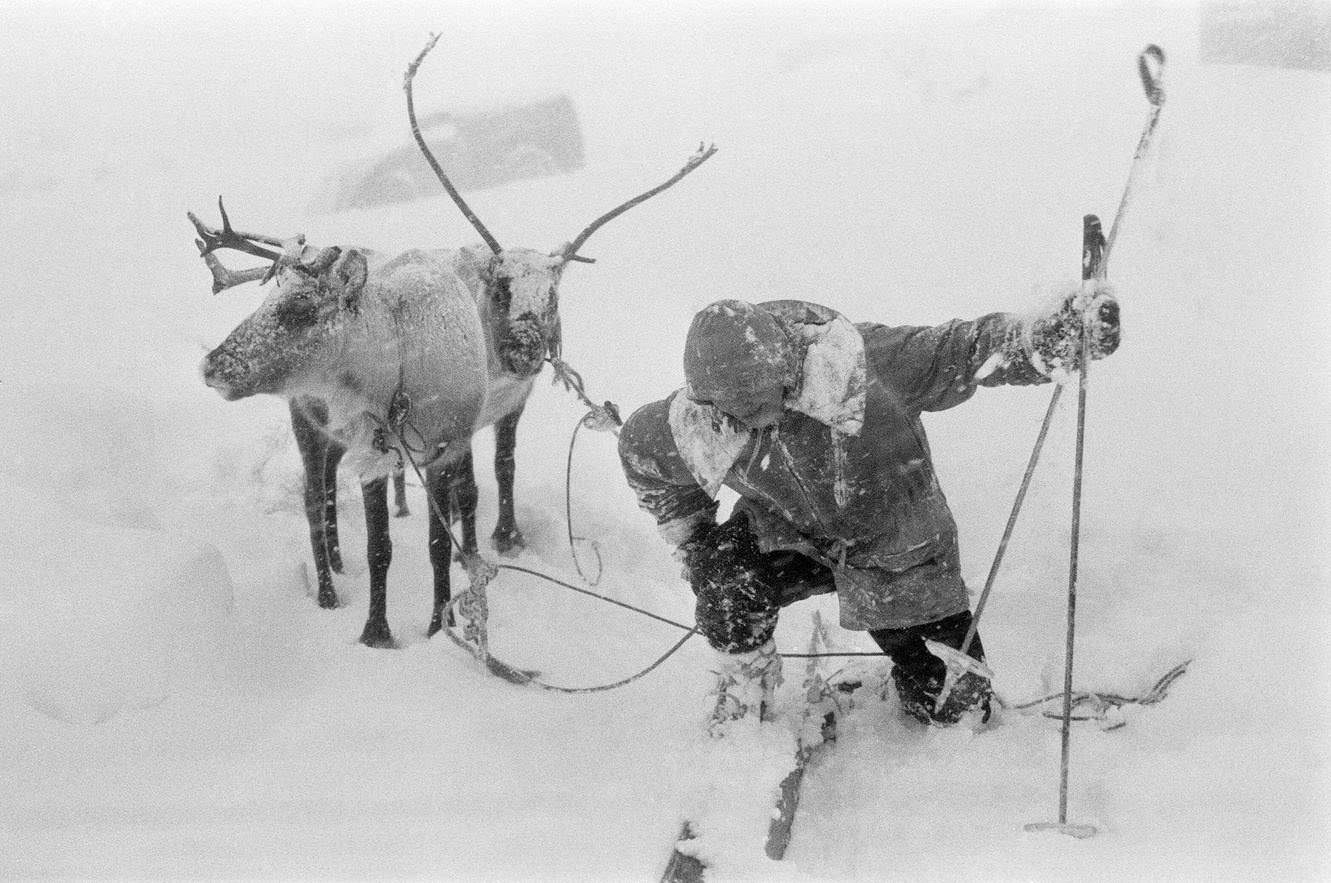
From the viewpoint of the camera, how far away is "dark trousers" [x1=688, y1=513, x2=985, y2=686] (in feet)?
8.27

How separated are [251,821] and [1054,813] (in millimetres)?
1844

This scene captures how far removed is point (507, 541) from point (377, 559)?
0.96m

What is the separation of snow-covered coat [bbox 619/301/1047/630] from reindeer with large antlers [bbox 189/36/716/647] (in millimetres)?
1052

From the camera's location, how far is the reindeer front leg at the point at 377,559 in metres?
3.38

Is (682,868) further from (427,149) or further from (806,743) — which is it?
(427,149)

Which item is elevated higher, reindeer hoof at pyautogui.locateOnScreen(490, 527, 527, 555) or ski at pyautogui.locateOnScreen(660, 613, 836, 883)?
ski at pyautogui.locateOnScreen(660, 613, 836, 883)

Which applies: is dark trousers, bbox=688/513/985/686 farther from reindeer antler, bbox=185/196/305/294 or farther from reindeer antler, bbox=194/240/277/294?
reindeer antler, bbox=194/240/277/294

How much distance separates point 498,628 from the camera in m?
3.47

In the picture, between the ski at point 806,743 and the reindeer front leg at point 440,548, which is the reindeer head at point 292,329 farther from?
the ski at point 806,743

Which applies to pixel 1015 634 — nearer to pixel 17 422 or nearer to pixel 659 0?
pixel 17 422

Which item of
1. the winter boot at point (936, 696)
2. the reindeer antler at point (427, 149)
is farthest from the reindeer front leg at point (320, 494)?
the winter boot at point (936, 696)

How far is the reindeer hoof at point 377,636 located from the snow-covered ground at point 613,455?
0.33 feet

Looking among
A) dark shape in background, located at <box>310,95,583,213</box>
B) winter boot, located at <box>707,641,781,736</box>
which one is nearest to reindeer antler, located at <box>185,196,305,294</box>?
winter boot, located at <box>707,641,781,736</box>

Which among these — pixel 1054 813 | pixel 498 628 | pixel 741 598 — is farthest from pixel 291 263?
pixel 1054 813
